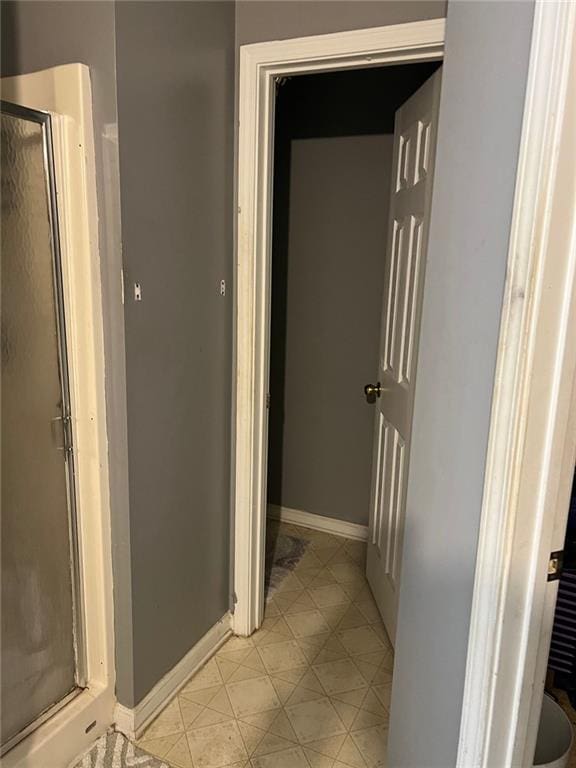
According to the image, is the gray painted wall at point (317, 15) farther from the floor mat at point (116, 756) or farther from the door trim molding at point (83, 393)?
the floor mat at point (116, 756)

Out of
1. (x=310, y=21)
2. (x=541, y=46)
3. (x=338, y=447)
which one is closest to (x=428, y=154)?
(x=310, y=21)

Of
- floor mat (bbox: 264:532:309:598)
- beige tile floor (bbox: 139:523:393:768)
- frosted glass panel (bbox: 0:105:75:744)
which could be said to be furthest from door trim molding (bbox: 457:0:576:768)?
floor mat (bbox: 264:532:309:598)

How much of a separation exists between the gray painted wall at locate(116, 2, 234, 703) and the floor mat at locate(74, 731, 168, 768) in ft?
0.43

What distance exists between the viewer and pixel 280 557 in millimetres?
2727

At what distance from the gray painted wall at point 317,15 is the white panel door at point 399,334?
19 cm

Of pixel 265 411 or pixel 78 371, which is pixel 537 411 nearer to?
pixel 78 371

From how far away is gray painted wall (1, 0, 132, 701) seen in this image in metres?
1.35

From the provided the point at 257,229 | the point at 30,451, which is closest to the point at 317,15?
the point at 257,229

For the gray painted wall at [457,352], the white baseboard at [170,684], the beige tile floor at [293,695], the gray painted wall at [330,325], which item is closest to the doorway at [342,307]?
the gray painted wall at [330,325]

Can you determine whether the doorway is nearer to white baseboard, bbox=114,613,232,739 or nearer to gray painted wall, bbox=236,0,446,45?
gray painted wall, bbox=236,0,446,45

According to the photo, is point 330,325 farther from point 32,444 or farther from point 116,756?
point 116,756

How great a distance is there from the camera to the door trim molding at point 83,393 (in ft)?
4.54

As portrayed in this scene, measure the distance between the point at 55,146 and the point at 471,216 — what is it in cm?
101

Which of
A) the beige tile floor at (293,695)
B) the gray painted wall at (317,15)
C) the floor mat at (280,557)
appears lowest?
the beige tile floor at (293,695)
